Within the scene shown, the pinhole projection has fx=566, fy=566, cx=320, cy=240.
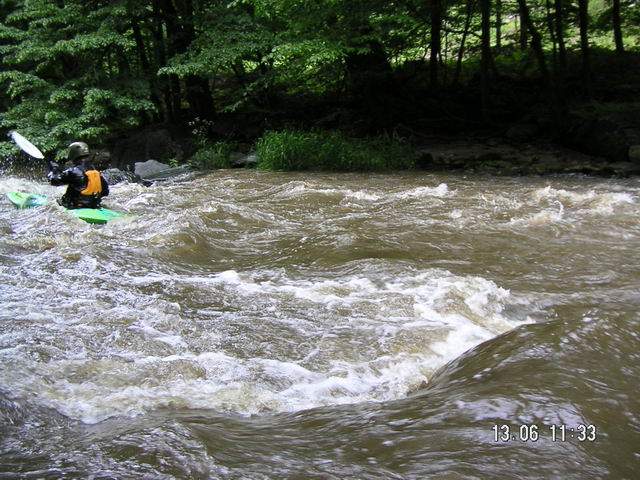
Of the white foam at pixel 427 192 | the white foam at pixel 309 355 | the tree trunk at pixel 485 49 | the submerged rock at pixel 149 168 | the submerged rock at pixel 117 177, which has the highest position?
the tree trunk at pixel 485 49

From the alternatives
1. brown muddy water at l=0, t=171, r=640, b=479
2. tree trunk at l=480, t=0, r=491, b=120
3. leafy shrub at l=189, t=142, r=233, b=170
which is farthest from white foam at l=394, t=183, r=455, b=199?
leafy shrub at l=189, t=142, r=233, b=170

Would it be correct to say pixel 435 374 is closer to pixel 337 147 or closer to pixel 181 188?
pixel 181 188

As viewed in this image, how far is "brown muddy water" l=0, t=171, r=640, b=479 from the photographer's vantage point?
211 cm

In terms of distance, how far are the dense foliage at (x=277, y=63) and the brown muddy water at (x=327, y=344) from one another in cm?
561

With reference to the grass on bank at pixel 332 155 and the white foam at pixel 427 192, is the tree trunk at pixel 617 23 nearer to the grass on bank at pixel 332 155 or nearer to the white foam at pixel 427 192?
the grass on bank at pixel 332 155

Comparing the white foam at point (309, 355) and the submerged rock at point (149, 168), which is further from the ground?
the submerged rock at point (149, 168)

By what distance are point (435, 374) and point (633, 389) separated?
0.97m

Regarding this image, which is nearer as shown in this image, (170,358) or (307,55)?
(170,358)

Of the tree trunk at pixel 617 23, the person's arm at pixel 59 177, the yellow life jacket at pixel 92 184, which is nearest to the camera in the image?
the person's arm at pixel 59 177

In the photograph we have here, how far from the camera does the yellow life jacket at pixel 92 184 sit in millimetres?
7020

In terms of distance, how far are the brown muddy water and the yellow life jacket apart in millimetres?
632

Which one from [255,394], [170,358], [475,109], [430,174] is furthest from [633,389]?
[475,109]

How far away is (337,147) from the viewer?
1158 cm

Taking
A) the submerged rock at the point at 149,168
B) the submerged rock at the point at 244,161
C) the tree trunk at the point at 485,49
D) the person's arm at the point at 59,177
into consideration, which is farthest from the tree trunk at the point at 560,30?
the person's arm at the point at 59,177
